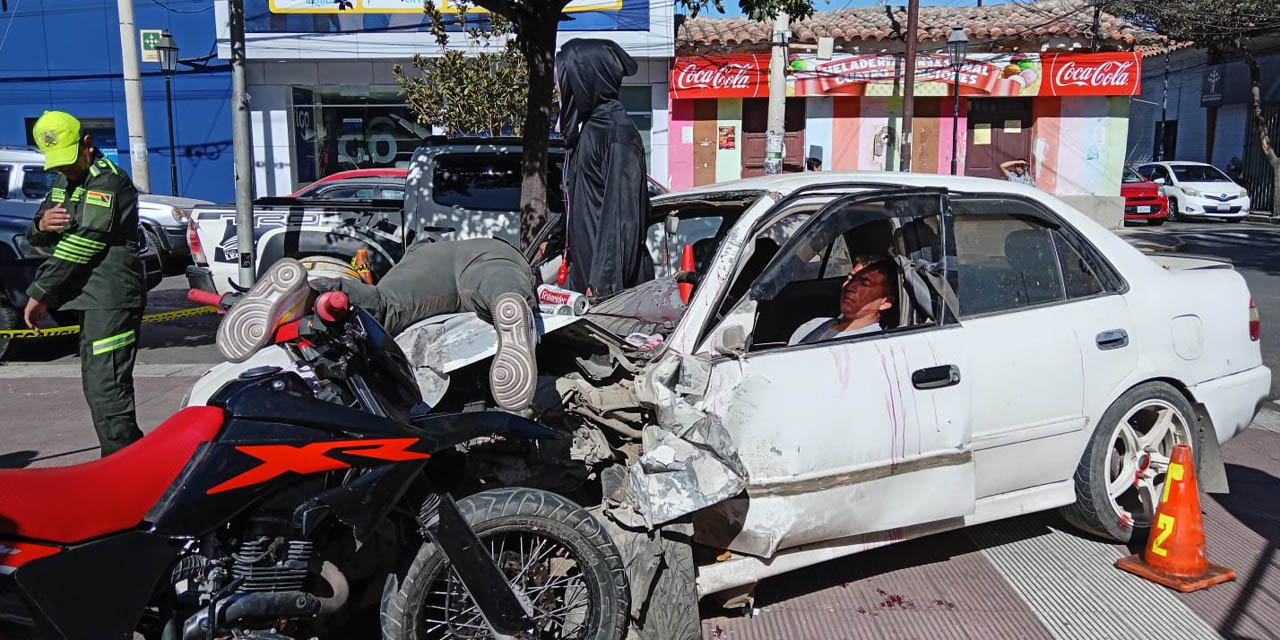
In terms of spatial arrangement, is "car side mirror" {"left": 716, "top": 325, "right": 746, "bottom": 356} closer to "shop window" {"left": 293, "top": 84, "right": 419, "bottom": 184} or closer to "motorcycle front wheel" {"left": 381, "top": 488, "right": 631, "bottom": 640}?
"motorcycle front wheel" {"left": 381, "top": 488, "right": 631, "bottom": 640}

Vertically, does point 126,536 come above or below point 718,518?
above

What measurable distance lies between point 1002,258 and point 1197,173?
2470 centimetres

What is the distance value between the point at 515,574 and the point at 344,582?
1.84 ft

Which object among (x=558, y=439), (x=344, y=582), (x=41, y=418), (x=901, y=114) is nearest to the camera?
(x=344, y=582)

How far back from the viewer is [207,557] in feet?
8.68

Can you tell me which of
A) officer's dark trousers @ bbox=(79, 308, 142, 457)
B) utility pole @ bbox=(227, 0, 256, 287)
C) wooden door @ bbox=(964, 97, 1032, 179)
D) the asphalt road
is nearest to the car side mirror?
officer's dark trousers @ bbox=(79, 308, 142, 457)

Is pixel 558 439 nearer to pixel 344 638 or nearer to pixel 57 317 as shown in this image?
pixel 344 638

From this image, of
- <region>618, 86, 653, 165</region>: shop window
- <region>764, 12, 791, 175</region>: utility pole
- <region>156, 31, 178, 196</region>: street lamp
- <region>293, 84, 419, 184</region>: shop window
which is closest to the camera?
<region>764, 12, 791, 175</region>: utility pole

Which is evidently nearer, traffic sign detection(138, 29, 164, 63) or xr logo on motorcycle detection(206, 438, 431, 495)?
xr logo on motorcycle detection(206, 438, 431, 495)

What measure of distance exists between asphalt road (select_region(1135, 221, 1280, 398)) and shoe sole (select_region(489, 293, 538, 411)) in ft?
22.2

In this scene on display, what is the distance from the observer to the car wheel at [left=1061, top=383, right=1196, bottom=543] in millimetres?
4160

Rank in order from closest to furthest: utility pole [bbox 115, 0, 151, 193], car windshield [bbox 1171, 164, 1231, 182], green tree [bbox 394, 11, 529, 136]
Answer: green tree [bbox 394, 11, 529, 136] → utility pole [bbox 115, 0, 151, 193] → car windshield [bbox 1171, 164, 1231, 182]

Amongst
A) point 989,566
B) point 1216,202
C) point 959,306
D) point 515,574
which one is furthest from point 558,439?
point 1216,202

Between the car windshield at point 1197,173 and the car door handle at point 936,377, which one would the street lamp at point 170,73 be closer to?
the car door handle at point 936,377
